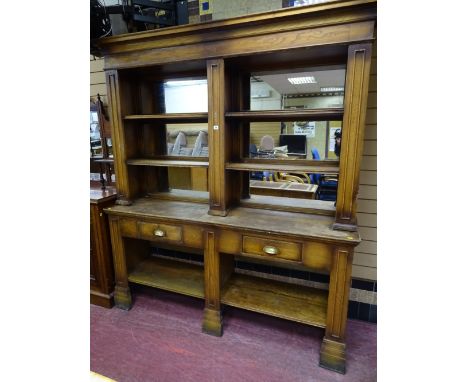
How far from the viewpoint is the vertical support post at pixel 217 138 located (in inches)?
67.1

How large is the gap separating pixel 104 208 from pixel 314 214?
172 centimetres

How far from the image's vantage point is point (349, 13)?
4.47 ft

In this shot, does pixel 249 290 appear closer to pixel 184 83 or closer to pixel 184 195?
pixel 184 195

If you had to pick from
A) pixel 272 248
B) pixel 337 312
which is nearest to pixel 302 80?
pixel 272 248

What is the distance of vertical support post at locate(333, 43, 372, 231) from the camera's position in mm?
1397

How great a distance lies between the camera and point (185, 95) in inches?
88.5

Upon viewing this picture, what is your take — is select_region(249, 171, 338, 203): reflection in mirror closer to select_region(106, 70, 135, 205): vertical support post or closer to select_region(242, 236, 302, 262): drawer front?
select_region(242, 236, 302, 262): drawer front

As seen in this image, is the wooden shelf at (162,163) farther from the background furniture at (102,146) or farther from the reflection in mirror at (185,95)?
the reflection in mirror at (185,95)

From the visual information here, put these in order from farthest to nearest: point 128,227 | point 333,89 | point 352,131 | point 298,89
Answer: point 128,227 → point 298,89 → point 333,89 → point 352,131

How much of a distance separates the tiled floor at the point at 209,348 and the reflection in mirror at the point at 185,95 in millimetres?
1777

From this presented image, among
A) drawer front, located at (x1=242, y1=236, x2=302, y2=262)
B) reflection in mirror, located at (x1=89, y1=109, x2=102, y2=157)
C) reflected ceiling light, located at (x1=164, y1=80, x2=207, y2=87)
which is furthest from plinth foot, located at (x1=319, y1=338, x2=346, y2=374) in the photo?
reflection in mirror, located at (x1=89, y1=109, x2=102, y2=157)

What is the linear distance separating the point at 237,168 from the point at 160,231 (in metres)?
0.79
